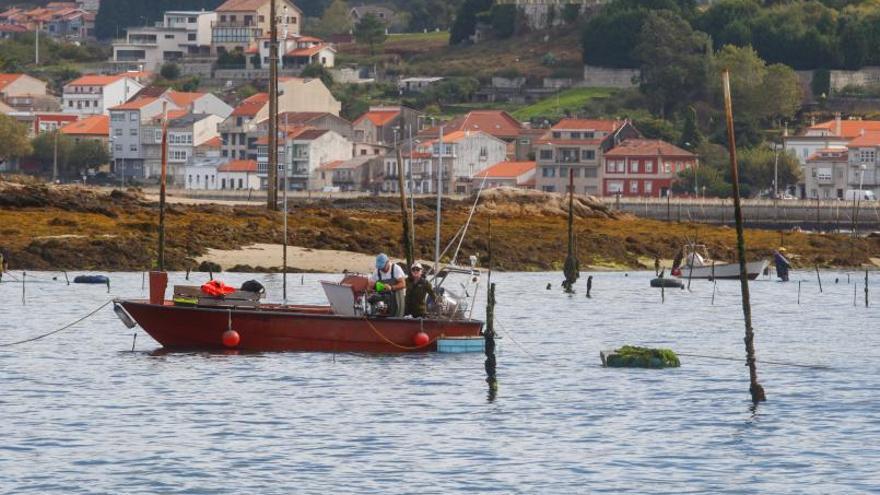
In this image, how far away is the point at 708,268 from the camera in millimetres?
95250

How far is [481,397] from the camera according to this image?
4472 cm

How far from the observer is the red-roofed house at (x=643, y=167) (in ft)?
624

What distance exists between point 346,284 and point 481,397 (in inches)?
244

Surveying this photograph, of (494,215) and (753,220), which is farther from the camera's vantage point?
(753,220)

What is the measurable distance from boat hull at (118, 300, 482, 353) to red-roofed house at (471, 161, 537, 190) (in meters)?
138

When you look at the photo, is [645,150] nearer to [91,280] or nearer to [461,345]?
[91,280]

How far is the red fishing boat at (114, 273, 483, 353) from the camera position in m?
49.4

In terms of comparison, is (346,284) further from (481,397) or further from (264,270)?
(264,270)

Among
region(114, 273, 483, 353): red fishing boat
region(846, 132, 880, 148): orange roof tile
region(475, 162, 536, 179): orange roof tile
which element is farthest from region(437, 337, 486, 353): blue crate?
region(846, 132, 880, 148): orange roof tile

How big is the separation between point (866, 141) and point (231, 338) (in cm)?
14621

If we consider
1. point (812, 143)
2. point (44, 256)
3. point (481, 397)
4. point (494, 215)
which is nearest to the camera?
point (481, 397)

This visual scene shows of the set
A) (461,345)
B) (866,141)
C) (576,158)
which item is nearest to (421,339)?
(461,345)

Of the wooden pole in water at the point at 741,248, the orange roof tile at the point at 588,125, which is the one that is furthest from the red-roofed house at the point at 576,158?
the wooden pole in water at the point at 741,248

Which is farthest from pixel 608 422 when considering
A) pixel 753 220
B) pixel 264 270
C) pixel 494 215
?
pixel 753 220
